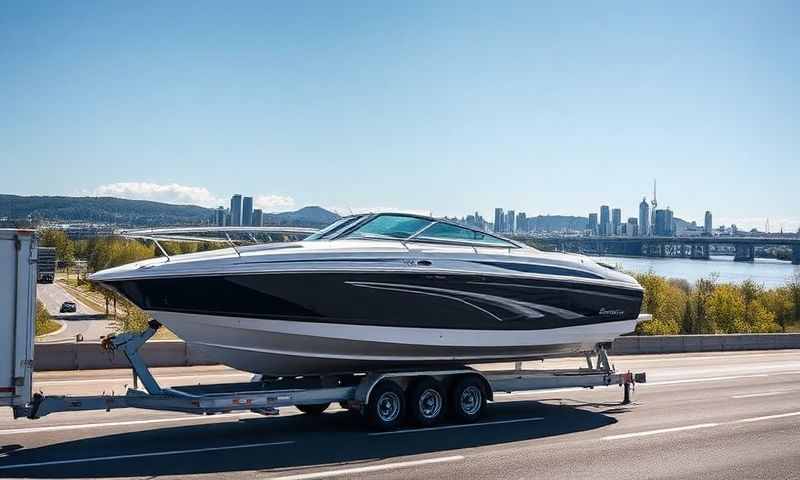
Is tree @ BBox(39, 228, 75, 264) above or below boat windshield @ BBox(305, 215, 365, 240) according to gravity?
above

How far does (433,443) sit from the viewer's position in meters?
Answer: 10.8

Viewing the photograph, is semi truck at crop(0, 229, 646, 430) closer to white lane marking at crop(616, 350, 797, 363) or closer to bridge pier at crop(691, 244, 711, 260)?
white lane marking at crop(616, 350, 797, 363)

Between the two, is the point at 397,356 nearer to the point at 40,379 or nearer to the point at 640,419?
the point at 640,419

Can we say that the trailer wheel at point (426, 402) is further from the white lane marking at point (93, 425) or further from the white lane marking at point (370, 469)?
the white lane marking at point (93, 425)

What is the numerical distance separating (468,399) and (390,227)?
299 centimetres

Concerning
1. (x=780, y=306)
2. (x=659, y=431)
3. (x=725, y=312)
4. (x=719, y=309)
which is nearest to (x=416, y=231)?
(x=659, y=431)

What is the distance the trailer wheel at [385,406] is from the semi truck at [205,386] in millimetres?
15

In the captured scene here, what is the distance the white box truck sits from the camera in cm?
907

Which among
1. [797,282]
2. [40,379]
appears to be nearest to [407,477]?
[40,379]

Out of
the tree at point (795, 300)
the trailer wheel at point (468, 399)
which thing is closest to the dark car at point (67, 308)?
the tree at point (795, 300)

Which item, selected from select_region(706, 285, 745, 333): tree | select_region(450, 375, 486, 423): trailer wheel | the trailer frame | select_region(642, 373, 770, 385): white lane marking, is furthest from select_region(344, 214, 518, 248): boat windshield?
select_region(706, 285, 745, 333): tree

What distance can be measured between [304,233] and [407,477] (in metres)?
5.12

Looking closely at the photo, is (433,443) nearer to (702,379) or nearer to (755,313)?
(702,379)

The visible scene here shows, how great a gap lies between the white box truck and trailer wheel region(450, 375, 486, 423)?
6.09 m
